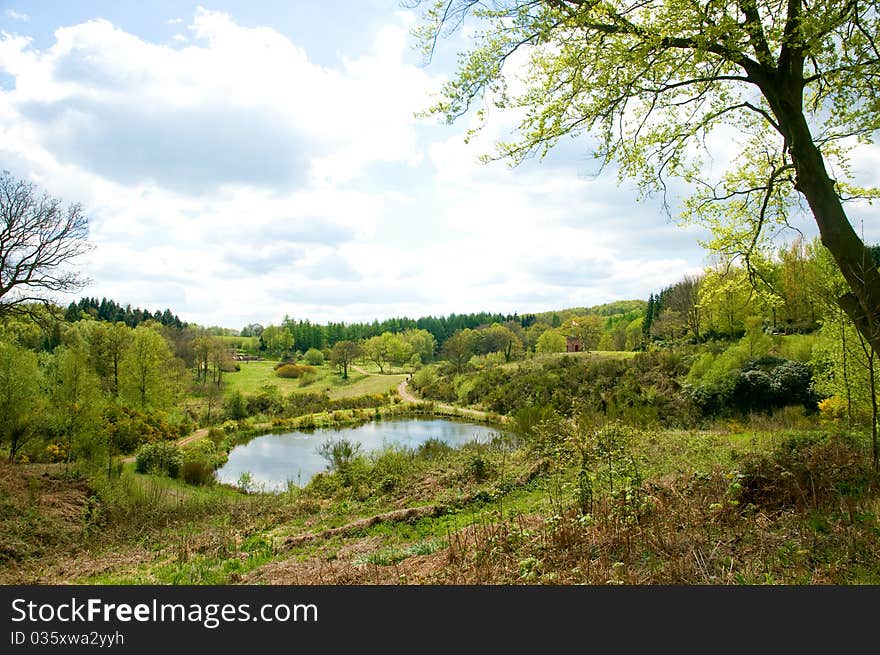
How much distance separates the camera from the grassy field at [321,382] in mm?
47562

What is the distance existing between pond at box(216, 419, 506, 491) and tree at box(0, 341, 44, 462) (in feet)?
22.7

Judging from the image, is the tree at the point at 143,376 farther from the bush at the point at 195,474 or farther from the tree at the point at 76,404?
the tree at the point at 76,404

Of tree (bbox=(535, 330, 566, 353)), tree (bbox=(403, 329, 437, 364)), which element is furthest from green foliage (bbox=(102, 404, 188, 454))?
tree (bbox=(403, 329, 437, 364))

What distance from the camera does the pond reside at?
1964cm

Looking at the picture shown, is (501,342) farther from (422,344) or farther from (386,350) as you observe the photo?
(386,350)

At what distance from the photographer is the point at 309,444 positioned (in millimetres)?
26578

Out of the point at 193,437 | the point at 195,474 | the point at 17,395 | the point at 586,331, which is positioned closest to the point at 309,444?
the point at 193,437

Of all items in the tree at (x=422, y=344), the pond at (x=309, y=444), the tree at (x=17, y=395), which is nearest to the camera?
the tree at (x=17, y=395)

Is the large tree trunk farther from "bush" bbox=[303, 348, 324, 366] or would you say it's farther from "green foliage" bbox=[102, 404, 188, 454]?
→ "bush" bbox=[303, 348, 324, 366]

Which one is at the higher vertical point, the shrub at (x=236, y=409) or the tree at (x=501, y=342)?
the tree at (x=501, y=342)

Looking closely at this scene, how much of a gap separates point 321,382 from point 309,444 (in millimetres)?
28616

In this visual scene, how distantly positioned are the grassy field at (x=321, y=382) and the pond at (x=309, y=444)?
14778mm

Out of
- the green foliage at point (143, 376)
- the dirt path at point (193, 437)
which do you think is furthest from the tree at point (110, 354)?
the dirt path at point (193, 437)

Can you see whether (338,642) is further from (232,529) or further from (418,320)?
(418,320)
